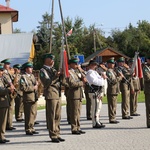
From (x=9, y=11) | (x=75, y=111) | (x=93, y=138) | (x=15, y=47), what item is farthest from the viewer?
(x=9, y=11)

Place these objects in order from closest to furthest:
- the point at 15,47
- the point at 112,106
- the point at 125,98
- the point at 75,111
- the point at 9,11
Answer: the point at 75,111 → the point at 112,106 → the point at 125,98 → the point at 15,47 → the point at 9,11

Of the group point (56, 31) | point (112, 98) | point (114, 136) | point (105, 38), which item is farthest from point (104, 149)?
point (105, 38)

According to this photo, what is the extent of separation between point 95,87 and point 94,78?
0.37 metres

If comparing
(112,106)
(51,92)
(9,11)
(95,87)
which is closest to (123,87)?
(112,106)

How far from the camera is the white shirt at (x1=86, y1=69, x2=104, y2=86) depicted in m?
12.9

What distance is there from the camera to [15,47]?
46.2 metres

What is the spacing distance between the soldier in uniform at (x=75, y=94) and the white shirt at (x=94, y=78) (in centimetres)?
92

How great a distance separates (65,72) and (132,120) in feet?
16.4

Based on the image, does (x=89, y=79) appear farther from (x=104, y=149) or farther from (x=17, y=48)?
(x=17, y=48)

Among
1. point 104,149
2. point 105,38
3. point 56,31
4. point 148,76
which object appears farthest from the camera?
point 105,38

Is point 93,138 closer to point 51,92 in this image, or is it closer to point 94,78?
point 51,92

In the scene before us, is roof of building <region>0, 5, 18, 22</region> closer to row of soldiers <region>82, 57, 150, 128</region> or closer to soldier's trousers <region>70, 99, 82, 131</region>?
row of soldiers <region>82, 57, 150, 128</region>

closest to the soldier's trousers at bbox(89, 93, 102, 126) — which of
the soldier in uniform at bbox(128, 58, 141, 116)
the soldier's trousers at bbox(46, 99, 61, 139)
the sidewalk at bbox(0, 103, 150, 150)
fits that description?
the sidewalk at bbox(0, 103, 150, 150)

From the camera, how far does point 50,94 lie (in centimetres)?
1069
